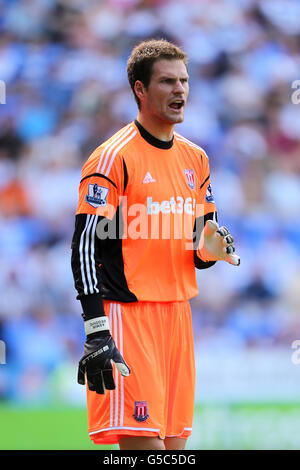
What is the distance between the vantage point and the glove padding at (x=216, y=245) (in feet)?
12.4

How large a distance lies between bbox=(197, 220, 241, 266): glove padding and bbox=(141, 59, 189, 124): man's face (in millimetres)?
544

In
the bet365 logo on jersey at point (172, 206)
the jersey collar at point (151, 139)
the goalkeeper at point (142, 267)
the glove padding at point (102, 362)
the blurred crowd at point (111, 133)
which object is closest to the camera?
the glove padding at point (102, 362)

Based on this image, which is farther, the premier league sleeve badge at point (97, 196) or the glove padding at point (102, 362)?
the premier league sleeve badge at point (97, 196)

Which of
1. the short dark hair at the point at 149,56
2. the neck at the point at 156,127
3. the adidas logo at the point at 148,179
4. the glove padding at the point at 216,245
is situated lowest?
the glove padding at the point at 216,245

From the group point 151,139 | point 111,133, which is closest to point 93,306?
point 151,139

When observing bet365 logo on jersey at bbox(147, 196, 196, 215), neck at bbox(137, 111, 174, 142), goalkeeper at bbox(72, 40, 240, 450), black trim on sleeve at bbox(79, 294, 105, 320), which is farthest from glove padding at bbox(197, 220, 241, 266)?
black trim on sleeve at bbox(79, 294, 105, 320)

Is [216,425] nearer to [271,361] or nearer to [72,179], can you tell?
[271,361]

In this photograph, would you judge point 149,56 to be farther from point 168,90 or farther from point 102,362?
point 102,362

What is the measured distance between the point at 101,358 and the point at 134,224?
649 millimetres

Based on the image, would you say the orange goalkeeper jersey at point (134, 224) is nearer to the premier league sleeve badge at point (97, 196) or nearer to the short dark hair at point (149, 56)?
the premier league sleeve badge at point (97, 196)

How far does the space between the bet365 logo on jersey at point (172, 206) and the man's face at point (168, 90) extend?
0.38 m

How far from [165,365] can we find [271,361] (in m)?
3.55

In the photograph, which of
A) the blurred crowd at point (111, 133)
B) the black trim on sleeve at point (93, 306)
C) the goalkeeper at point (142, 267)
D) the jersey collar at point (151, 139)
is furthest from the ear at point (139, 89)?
the blurred crowd at point (111, 133)

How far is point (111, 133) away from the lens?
8180 millimetres
